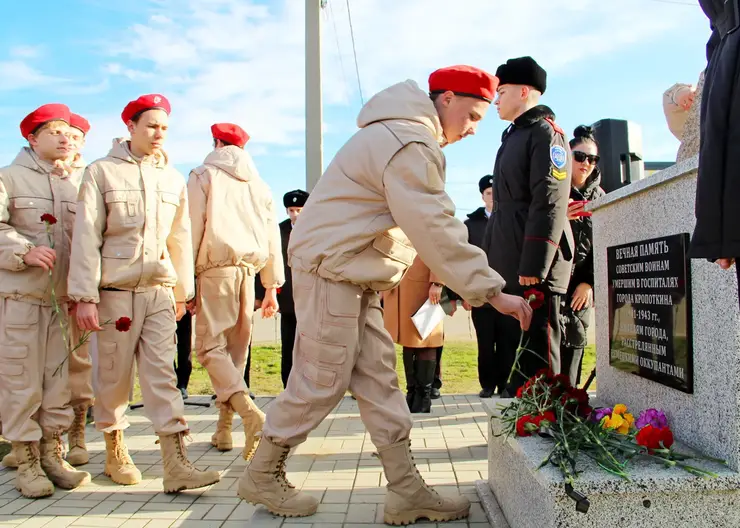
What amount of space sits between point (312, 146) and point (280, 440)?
17.3 feet

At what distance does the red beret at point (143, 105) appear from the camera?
4082 millimetres

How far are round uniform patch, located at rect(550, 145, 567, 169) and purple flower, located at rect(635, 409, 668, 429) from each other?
143cm

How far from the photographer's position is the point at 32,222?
13.6 ft

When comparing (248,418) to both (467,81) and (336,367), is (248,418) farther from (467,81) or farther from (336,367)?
(467,81)

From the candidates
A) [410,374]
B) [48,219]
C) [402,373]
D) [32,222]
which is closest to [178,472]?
[48,219]

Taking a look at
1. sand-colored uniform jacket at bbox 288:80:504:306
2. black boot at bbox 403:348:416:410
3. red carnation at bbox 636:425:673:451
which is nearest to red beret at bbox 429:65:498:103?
sand-colored uniform jacket at bbox 288:80:504:306

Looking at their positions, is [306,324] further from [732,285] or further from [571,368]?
[571,368]

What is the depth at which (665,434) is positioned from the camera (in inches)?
101

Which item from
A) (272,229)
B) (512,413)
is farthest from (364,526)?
(272,229)

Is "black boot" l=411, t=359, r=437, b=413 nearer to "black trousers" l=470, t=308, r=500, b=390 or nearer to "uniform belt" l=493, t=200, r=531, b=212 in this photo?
"black trousers" l=470, t=308, r=500, b=390

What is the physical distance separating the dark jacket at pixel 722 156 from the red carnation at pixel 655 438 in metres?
0.87

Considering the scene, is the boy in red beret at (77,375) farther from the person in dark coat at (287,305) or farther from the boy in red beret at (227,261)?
the person in dark coat at (287,305)

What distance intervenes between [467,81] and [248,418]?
2.58m

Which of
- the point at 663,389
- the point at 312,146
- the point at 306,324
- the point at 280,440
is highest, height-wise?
the point at 312,146
